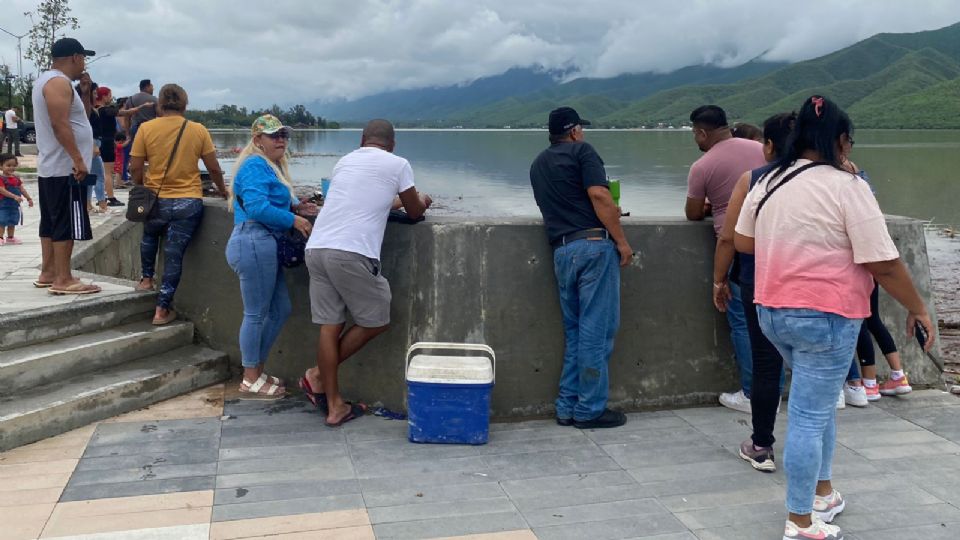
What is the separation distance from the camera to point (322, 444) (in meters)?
4.75

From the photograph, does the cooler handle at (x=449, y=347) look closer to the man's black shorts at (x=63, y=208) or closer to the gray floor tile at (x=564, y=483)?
the gray floor tile at (x=564, y=483)

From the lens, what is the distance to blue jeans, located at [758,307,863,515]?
3.44m

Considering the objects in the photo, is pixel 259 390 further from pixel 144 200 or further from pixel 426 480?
pixel 426 480

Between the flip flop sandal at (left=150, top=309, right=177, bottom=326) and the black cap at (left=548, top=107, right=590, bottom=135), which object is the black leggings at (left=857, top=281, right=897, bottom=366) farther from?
the flip flop sandal at (left=150, top=309, right=177, bottom=326)

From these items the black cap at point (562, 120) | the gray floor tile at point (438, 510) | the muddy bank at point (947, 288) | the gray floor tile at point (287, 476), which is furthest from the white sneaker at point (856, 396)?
the gray floor tile at point (287, 476)

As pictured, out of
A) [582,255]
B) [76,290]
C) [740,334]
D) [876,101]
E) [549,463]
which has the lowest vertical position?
[549,463]

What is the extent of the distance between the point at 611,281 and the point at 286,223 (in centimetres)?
208

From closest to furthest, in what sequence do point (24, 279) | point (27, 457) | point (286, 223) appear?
point (27, 457), point (286, 223), point (24, 279)

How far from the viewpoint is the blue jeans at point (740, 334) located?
17.7ft

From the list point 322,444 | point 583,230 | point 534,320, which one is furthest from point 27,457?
point 583,230

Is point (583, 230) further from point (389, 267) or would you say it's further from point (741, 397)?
point (741, 397)

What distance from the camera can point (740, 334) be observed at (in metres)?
5.46

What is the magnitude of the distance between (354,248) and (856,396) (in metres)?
3.56

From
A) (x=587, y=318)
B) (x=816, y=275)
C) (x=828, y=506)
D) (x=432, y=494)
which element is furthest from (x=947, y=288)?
(x=432, y=494)
